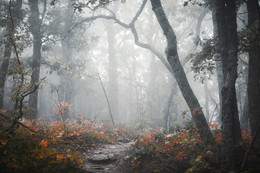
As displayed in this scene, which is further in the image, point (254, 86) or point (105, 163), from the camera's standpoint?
point (105, 163)

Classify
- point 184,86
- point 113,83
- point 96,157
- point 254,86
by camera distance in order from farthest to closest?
point 113,83 < point 96,157 < point 184,86 < point 254,86

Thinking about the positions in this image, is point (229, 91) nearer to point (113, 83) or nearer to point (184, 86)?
point (184, 86)

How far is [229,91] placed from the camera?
434cm

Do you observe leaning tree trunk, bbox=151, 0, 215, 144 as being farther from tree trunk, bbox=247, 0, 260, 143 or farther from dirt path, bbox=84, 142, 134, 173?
dirt path, bbox=84, 142, 134, 173

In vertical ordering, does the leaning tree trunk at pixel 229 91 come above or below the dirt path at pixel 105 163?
above

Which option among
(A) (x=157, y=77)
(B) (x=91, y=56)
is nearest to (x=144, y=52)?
(A) (x=157, y=77)

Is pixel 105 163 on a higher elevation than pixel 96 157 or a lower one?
lower

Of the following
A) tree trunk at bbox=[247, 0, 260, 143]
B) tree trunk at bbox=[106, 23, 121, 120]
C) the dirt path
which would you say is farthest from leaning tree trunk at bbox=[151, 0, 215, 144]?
tree trunk at bbox=[106, 23, 121, 120]

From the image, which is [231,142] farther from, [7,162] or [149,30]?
[149,30]

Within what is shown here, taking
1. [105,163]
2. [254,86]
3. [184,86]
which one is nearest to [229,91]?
[254,86]

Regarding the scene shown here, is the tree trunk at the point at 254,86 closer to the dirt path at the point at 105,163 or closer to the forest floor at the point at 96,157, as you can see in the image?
the forest floor at the point at 96,157

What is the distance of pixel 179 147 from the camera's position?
221 inches

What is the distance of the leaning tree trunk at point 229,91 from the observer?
4215mm

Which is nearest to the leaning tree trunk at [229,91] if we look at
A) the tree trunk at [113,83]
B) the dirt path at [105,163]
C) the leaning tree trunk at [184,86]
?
the leaning tree trunk at [184,86]
